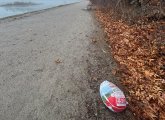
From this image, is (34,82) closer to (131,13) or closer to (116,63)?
(116,63)

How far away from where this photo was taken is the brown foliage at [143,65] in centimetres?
450

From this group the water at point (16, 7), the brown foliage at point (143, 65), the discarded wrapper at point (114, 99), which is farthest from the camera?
the water at point (16, 7)

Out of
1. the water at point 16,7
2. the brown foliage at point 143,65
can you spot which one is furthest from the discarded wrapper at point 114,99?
the water at point 16,7

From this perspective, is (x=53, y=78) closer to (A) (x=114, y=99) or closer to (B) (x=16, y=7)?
(A) (x=114, y=99)

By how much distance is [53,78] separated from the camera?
219 inches

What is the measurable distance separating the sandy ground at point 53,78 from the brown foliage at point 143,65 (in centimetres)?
42

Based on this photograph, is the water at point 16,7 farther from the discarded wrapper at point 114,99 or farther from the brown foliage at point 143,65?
the discarded wrapper at point 114,99

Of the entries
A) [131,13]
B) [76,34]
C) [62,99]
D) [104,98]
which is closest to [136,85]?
[104,98]

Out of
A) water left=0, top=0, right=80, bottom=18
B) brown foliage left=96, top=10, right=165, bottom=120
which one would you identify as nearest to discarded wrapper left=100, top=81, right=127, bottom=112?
brown foliage left=96, top=10, right=165, bottom=120

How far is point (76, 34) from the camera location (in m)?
10.7

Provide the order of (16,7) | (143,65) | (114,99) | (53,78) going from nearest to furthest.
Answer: (114,99) → (53,78) → (143,65) → (16,7)

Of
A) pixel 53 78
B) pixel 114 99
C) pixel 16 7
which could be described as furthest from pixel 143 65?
pixel 16 7

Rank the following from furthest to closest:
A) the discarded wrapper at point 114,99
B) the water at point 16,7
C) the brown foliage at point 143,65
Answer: the water at point 16,7
the brown foliage at point 143,65
the discarded wrapper at point 114,99

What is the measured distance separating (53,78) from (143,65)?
2680mm
